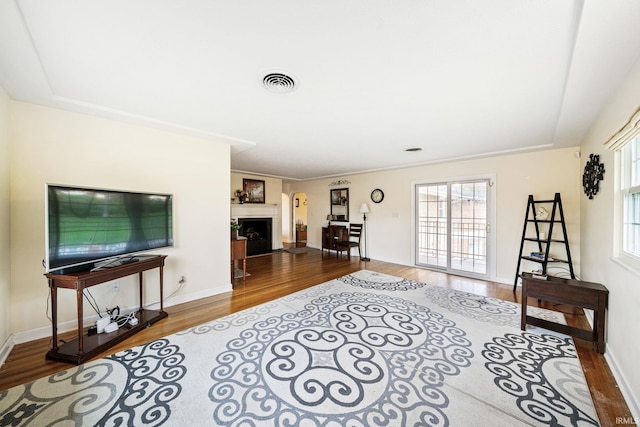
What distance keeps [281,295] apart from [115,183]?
2553 mm

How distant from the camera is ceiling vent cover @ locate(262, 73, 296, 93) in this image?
1.79m

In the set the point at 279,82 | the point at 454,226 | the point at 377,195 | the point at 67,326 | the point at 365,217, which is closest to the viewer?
the point at 279,82

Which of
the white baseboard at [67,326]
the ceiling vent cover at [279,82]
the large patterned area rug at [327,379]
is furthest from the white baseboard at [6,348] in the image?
the ceiling vent cover at [279,82]

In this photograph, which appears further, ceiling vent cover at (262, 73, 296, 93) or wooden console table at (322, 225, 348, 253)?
wooden console table at (322, 225, 348, 253)

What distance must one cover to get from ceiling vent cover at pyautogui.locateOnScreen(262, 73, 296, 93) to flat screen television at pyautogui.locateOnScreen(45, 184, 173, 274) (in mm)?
1926

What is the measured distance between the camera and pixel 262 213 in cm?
695

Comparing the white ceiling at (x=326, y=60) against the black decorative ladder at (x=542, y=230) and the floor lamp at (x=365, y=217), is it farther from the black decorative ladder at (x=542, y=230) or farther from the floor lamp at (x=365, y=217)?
the floor lamp at (x=365, y=217)

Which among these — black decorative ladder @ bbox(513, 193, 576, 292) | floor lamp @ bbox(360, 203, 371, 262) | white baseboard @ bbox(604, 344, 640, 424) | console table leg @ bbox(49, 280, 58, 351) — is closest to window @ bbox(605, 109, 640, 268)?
white baseboard @ bbox(604, 344, 640, 424)

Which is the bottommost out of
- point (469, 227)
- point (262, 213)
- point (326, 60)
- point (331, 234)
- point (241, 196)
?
point (331, 234)

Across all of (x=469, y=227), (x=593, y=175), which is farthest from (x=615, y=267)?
(x=469, y=227)

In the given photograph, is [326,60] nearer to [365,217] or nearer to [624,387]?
[624,387]

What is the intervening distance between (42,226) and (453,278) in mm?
5898

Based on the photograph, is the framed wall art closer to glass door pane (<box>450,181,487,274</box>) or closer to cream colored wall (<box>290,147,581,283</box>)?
cream colored wall (<box>290,147,581,283</box>)

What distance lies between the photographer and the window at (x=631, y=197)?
1740mm
